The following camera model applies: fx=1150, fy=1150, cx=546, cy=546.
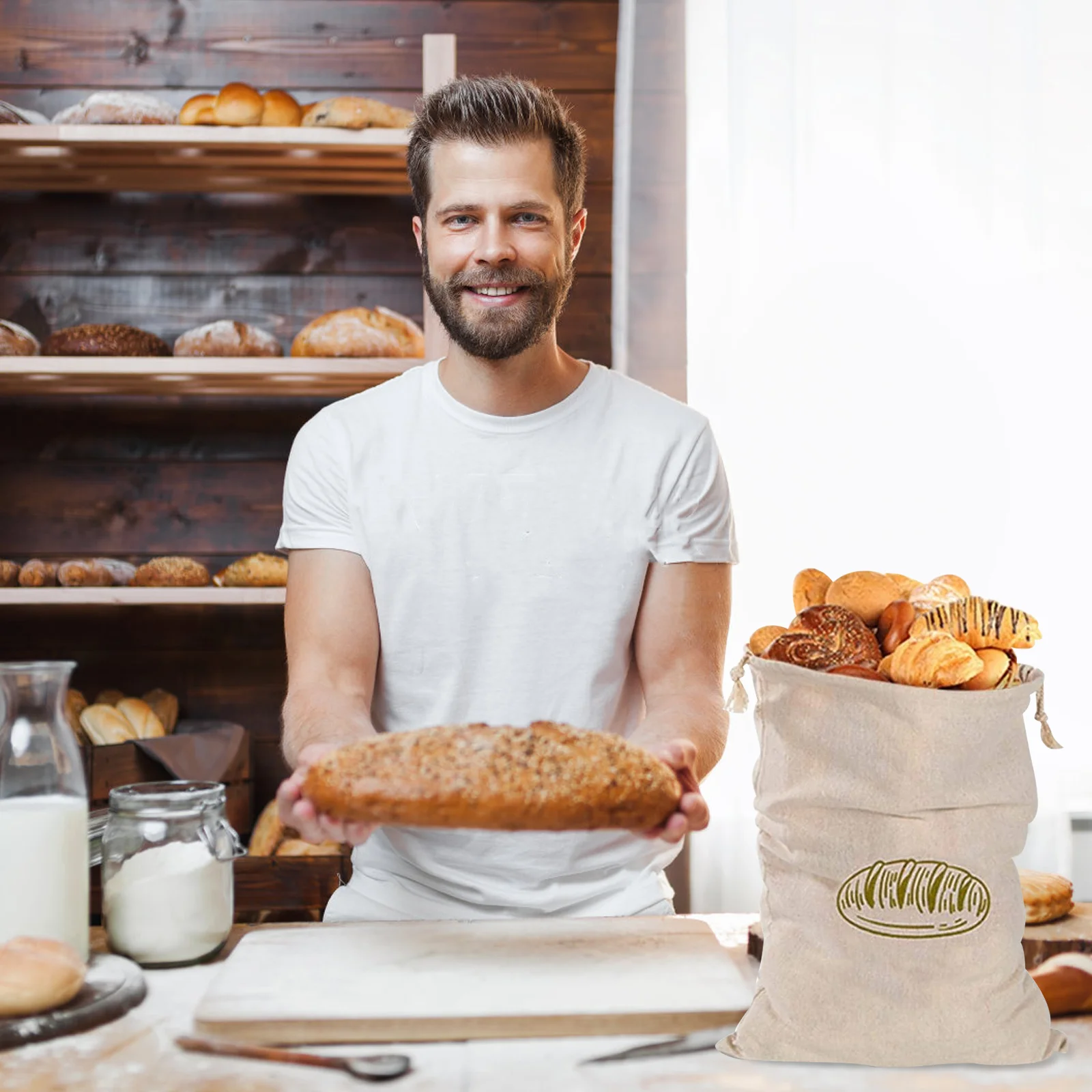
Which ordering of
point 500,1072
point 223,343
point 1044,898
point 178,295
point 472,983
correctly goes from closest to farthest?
1. point 500,1072
2. point 472,983
3. point 1044,898
4. point 223,343
5. point 178,295

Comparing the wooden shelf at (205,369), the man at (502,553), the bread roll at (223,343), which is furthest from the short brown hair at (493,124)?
the bread roll at (223,343)

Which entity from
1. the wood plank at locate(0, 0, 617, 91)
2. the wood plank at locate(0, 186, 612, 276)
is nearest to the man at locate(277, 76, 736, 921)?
the wood plank at locate(0, 186, 612, 276)

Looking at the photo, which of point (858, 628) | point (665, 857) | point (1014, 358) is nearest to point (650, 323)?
point (1014, 358)

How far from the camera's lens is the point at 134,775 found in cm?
207

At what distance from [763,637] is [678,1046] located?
1.02ft

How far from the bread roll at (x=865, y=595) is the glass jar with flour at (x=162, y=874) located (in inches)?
22.0

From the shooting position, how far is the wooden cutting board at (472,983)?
860 mm

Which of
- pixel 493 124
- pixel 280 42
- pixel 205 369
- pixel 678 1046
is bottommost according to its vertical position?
pixel 678 1046

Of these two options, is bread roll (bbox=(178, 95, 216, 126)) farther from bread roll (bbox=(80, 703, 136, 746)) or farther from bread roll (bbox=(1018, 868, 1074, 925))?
bread roll (bbox=(1018, 868, 1074, 925))

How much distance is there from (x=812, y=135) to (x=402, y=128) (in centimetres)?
83

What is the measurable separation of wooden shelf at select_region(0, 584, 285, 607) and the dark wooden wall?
31 cm

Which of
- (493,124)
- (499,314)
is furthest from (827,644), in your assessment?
(493,124)

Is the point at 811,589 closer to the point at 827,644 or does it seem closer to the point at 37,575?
the point at 827,644

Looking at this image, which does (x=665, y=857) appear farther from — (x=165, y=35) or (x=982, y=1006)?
(x=165, y=35)
